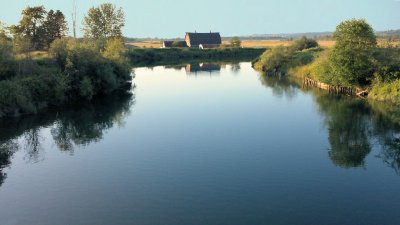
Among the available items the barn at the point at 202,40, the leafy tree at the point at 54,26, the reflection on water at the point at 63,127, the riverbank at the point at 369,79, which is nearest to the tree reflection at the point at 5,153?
the reflection on water at the point at 63,127

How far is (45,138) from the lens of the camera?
105 feet

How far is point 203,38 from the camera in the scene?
152000 millimetres

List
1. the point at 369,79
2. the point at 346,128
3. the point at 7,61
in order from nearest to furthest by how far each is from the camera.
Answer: the point at 346,128, the point at 7,61, the point at 369,79

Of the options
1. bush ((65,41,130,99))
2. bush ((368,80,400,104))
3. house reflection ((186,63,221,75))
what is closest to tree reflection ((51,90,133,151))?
bush ((65,41,130,99))

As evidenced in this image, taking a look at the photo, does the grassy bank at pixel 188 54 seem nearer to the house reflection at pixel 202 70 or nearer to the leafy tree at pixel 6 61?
the house reflection at pixel 202 70

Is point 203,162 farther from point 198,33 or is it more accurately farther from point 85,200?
point 198,33

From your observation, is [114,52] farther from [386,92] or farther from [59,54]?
[386,92]

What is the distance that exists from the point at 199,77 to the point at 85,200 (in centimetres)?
5434

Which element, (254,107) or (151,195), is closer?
(151,195)

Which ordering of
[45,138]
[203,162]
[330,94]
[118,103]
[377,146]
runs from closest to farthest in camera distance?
[203,162] < [377,146] < [45,138] < [118,103] < [330,94]

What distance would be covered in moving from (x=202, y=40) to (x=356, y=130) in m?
121

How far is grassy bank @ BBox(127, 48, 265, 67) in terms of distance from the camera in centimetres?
11288

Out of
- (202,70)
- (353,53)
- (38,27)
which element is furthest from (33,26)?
(353,53)

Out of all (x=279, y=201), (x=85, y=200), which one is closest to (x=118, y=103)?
(x=85, y=200)
